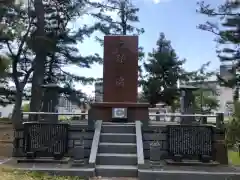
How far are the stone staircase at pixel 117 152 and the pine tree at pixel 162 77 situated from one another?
1006 cm

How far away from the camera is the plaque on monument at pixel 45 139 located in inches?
259

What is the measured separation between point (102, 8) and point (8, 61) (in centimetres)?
1051

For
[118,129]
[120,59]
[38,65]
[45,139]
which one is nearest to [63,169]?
[45,139]

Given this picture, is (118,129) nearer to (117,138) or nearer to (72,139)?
(117,138)

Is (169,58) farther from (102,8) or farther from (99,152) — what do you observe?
(99,152)

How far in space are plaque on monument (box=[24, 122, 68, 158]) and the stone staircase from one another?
0.86m

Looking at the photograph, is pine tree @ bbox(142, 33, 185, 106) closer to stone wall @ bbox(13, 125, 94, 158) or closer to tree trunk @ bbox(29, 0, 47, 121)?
tree trunk @ bbox(29, 0, 47, 121)

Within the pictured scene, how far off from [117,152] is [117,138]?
506 mm

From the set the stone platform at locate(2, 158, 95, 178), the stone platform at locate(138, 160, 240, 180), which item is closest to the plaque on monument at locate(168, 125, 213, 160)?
the stone platform at locate(138, 160, 240, 180)

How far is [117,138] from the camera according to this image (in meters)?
6.93

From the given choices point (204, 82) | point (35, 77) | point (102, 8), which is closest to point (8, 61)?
point (35, 77)

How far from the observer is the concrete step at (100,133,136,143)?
690 cm

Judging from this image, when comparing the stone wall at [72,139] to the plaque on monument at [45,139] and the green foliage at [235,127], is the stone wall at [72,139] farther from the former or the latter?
the green foliage at [235,127]

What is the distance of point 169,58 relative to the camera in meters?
18.1
